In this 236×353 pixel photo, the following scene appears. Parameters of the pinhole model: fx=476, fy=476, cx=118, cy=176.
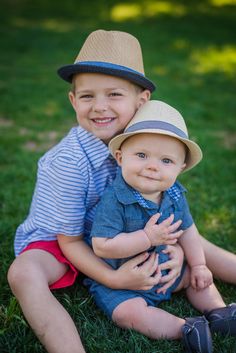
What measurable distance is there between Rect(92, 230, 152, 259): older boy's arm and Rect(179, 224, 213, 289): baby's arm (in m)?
0.37

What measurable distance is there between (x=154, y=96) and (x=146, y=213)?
4.19 meters

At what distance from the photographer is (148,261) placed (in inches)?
87.4

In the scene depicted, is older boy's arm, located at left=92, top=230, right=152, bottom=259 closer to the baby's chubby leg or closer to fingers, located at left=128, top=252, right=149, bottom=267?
fingers, located at left=128, top=252, right=149, bottom=267

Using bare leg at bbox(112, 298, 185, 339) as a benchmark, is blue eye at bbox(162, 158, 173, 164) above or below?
above

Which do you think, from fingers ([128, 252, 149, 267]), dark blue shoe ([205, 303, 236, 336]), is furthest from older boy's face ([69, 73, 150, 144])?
dark blue shoe ([205, 303, 236, 336])

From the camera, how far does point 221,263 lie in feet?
8.48

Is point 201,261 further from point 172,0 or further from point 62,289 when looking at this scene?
point 172,0

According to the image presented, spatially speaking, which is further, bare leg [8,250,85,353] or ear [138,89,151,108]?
ear [138,89,151,108]

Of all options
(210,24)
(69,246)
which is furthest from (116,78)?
(210,24)

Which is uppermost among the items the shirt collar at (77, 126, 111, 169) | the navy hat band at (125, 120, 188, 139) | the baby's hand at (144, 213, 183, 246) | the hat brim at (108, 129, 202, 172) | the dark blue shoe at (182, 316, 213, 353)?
the navy hat band at (125, 120, 188, 139)

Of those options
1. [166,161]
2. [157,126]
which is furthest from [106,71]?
[166,161]

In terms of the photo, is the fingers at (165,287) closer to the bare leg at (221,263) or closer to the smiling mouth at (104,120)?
the bare leg at (221,263)

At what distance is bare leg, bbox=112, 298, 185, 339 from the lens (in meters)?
2.11

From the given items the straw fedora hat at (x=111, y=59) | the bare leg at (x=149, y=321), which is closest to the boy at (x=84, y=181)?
the straw fedora hat at (x=111, y=59)
